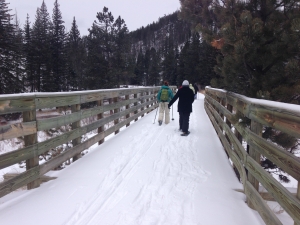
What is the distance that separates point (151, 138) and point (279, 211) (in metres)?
4.15

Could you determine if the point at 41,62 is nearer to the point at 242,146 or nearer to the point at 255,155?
the point at 242,146

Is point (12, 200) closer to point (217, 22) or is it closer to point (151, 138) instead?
point (151, 138)

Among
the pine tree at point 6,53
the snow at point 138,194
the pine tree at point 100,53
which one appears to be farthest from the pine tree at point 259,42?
the pine tree at point 100,53

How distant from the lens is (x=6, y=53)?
2419 cm

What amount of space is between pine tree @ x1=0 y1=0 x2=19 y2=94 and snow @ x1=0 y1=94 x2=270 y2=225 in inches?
890

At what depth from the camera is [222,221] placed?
2.85 meters

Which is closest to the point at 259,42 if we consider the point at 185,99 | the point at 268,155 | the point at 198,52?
the point at 268,155

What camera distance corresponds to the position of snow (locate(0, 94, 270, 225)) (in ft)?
9.43

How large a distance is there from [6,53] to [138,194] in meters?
26.8

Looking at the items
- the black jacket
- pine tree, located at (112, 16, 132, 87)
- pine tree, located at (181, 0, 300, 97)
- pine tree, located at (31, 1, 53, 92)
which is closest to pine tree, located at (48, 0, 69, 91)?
pine tree, located at (31, 1, 53, 92)

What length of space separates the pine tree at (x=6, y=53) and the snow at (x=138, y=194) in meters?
22.6

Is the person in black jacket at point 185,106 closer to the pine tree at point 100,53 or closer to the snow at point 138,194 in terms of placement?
the snow at point 138,194

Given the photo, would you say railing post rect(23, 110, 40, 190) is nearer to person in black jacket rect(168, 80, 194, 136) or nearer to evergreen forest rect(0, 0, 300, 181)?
evergreen forest rect(0, 0, 300, 181)

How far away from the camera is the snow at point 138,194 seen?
9.43 feet
